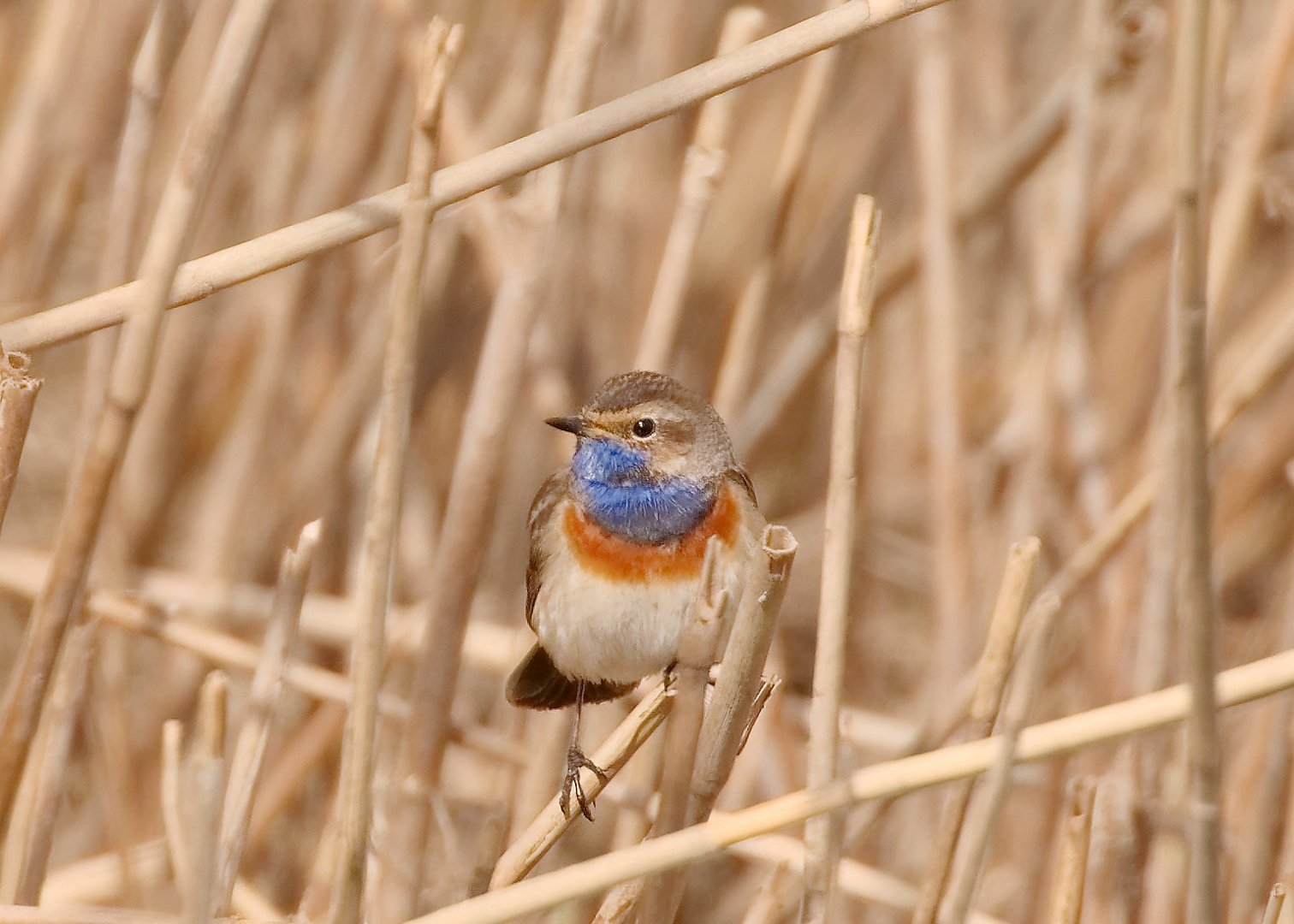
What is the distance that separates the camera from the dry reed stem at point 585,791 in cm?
218

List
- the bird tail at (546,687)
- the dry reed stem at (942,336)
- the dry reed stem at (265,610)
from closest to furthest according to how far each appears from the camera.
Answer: the bird tail at (546,687) < the dry reed stem at (942,336) < the dry reed stem at (265,610)

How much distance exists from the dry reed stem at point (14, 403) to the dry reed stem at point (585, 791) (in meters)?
0.89

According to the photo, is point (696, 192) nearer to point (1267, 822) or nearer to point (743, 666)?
point (743, 666)

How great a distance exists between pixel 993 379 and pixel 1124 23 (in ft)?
4.62

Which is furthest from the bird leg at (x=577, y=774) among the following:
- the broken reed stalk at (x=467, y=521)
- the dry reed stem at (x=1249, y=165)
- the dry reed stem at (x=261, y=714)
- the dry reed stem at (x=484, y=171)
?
the dry reed stem at (x=1249, y=165)

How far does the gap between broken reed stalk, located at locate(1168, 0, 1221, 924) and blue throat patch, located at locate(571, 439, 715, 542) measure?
55.7 inches

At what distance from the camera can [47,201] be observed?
3674 mm

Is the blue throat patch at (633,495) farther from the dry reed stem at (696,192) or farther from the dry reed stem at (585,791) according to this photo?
the dry reed stem at (585,791)

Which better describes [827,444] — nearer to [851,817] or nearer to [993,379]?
[993,379]

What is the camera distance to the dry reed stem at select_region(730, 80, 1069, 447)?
3877 mm

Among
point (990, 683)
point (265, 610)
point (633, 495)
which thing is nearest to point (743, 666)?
point (990, 683)

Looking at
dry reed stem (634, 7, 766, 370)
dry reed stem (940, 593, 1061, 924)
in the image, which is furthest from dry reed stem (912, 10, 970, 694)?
dry reed stem (940, 593, 1061, 924)

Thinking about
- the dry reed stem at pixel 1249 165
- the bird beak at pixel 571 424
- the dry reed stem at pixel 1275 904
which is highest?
the dry reed stem at pixel 1249 165

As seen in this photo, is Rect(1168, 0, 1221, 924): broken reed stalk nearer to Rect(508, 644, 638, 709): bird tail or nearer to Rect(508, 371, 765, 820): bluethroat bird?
Rect(508, 371, 765, 820): bluethroat bird
